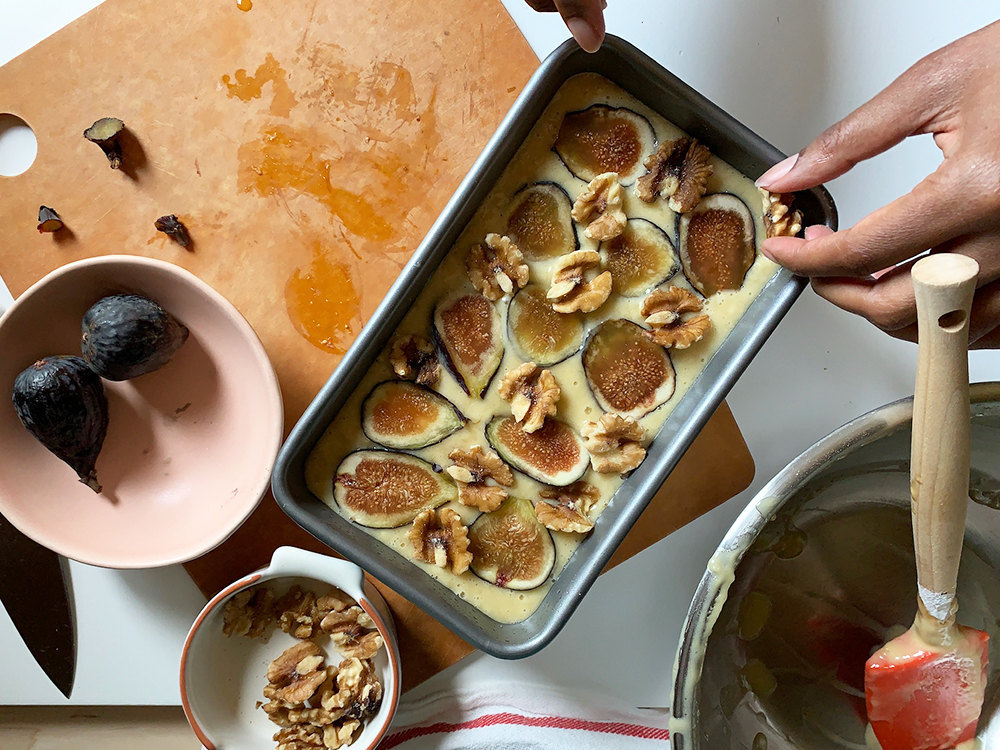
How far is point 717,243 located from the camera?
3.61 feet

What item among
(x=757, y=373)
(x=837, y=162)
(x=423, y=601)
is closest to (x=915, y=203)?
(x=837, y=162)

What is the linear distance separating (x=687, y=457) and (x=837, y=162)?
0.46 metres

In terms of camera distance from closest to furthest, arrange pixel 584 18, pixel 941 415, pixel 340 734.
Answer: pixel 941 415
pixel 584 18
pixel 340 734

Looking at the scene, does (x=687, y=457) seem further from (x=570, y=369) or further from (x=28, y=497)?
(x=28, y=497)

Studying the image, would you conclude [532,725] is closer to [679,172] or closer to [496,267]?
[496,267]

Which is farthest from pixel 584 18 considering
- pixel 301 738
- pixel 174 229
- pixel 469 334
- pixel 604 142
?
pixel 301 738

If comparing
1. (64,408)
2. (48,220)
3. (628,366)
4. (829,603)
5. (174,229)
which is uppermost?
(48,220)

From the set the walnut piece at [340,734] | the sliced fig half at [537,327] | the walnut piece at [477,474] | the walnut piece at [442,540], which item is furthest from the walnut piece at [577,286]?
the walnut piece at [340,734]

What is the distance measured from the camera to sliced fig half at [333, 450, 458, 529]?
1.11 metres

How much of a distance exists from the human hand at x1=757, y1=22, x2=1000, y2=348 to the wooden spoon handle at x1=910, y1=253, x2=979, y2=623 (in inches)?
3.1

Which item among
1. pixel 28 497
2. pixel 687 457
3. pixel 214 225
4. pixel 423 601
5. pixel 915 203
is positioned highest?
pixel 214 225

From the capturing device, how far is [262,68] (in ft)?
3.81

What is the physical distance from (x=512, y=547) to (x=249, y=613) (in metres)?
0.39

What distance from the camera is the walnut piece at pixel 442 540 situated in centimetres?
109
